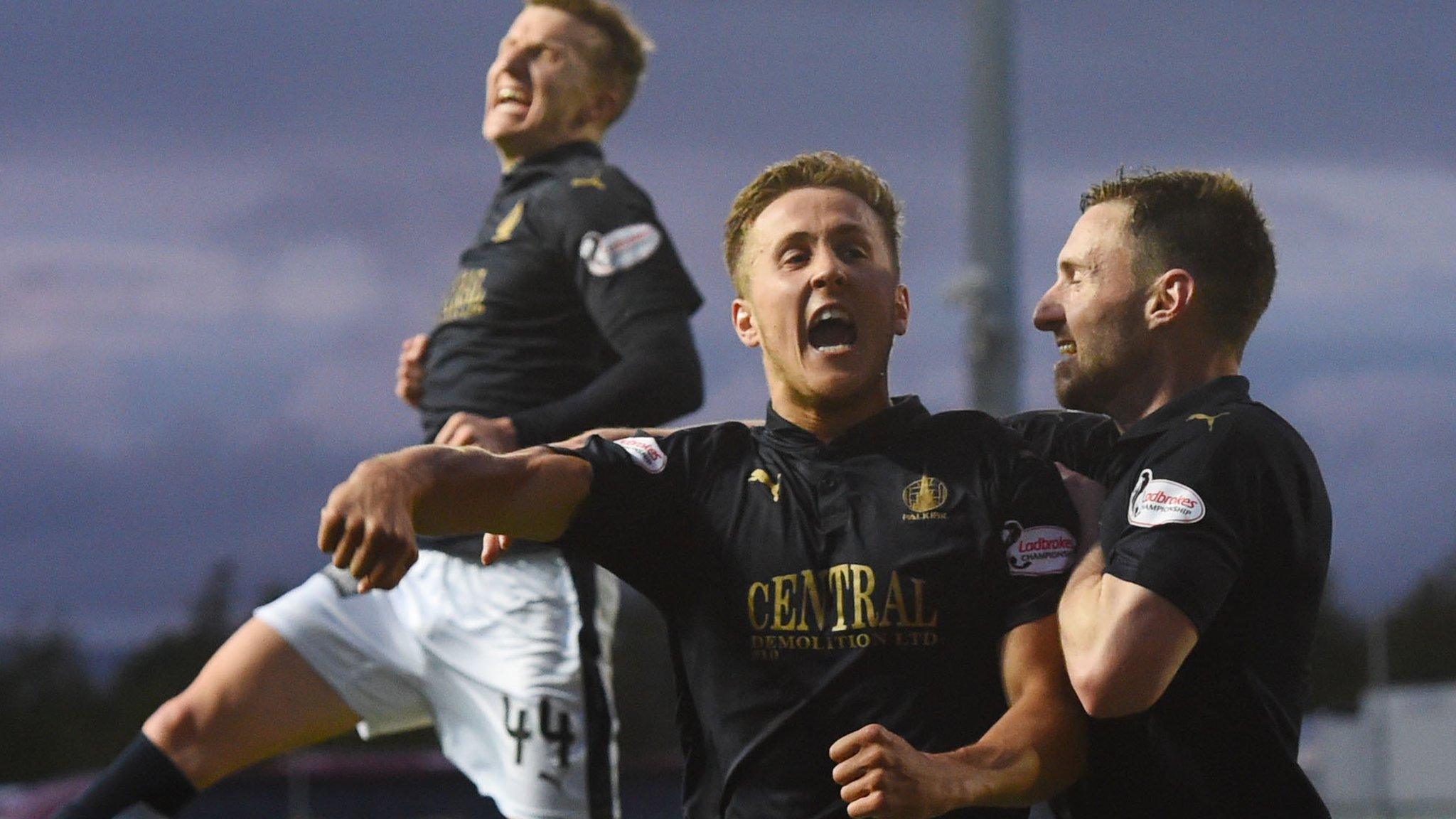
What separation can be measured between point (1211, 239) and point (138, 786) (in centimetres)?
287

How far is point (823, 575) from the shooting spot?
3152 mm

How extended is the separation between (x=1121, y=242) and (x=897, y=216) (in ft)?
1.39

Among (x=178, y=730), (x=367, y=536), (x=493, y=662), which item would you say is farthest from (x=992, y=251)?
(x=367, y=536)

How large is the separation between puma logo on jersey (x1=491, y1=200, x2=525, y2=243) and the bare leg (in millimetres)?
1214

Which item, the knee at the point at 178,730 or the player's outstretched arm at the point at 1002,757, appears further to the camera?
the knee at the point at 178,730

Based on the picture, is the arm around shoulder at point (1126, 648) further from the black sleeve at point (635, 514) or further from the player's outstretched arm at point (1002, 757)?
the black sleeve at point (635, 514)

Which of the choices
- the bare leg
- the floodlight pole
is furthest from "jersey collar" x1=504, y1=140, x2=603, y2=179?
the floodlight pole

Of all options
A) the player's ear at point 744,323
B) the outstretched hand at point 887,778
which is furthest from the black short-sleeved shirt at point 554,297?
the outstretched hand at point 887,778

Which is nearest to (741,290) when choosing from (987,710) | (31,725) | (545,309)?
(987,710)

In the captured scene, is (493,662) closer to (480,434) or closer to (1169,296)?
(480,434)

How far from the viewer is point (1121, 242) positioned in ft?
11.0

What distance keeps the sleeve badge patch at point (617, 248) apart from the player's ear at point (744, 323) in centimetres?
134

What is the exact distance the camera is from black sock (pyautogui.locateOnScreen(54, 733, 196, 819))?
14.8 feet

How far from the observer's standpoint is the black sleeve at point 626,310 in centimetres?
455
